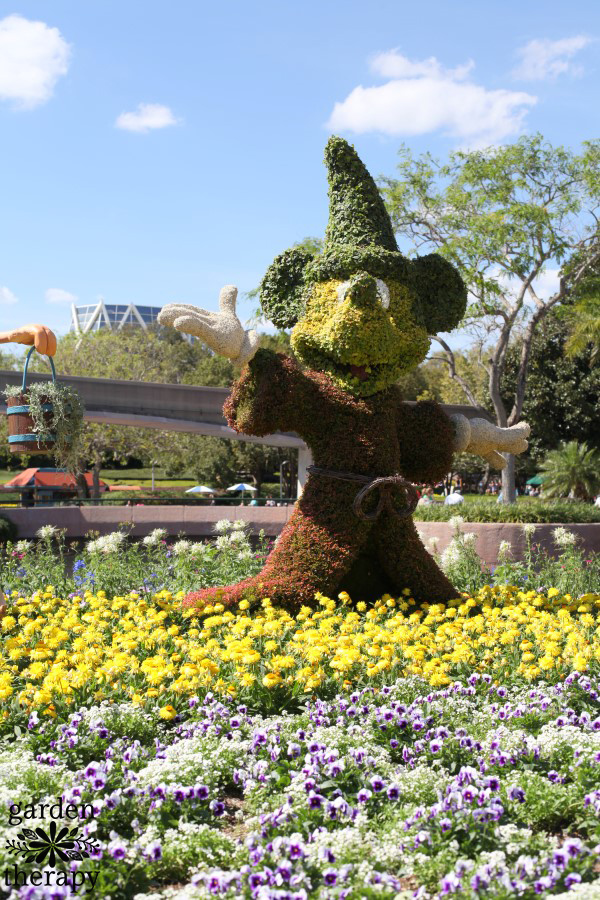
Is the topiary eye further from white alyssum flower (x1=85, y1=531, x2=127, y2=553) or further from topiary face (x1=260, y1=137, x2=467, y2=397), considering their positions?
white alyssum flower (x1=85, y1=531, x2=127, y2=553)

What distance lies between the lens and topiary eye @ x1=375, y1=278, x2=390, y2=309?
6.97 m

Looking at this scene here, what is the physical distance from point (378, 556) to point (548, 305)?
1538cm

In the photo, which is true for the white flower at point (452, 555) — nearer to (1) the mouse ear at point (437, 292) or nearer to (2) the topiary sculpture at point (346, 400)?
(2) the topiary sculpture at point (346, 400)

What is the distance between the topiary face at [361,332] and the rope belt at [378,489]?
0.69 meters

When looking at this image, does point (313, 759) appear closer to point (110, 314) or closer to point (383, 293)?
point (383, 293)

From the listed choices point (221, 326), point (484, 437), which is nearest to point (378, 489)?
point (484, 437)

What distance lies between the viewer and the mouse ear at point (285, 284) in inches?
295

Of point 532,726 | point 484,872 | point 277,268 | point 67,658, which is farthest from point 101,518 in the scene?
point 484,872

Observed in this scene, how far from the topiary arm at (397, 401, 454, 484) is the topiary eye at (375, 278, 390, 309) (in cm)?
→ 97

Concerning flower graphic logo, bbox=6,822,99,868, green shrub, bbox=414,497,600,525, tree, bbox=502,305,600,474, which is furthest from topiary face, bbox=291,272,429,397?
tree, bbox=502,305,600,474

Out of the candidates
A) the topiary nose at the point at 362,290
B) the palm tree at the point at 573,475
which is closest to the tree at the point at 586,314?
the palm tree at the point at 573,475

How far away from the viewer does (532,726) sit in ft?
13.7

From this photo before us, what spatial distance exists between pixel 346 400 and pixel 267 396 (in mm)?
677

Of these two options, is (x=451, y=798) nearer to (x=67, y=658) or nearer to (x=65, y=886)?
(x=65, y=886)
